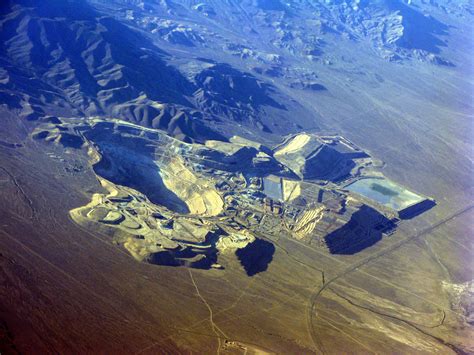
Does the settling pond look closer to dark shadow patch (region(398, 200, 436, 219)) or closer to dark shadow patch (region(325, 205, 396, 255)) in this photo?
dark shadow patch (region(398, 200, 436, 219))

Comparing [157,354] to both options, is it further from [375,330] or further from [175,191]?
[175,191]

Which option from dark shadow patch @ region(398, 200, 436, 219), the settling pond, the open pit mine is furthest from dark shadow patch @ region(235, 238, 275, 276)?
dark shadow patch @ region(398, 200, 436, 219)

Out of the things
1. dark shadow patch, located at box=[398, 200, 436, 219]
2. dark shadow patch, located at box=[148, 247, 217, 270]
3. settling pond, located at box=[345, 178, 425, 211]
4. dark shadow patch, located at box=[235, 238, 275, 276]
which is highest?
dark shadow patch, located at box=[148, 247, 217, 270]

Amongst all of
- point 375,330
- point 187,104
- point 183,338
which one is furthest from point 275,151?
point 183,338

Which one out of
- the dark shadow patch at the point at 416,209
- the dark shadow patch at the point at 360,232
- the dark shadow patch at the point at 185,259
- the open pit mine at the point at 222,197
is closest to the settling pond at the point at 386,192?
the open pit mine at the point at 222,197

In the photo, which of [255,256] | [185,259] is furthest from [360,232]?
[185,259]

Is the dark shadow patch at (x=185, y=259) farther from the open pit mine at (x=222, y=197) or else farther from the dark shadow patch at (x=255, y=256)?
the dark shadow patch at (x=255, y=256)
